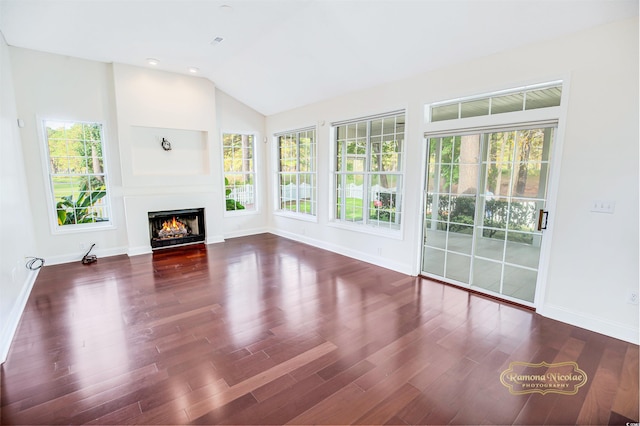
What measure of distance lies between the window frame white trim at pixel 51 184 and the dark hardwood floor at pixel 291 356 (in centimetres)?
127

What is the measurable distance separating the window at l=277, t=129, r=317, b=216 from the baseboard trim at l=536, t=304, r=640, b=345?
166 inches

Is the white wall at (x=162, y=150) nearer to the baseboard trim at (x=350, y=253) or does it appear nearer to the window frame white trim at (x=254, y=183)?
the window frame white trim at (x=254, y=183)

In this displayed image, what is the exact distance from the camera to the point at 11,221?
10.8 ft

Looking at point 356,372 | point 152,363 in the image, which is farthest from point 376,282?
point 152,363

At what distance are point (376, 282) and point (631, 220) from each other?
2616 millimetres

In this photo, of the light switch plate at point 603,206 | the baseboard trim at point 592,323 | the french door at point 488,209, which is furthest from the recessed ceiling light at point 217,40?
the baseboard trim at point 592,323

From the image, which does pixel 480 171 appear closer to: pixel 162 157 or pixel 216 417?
pixel 216 417

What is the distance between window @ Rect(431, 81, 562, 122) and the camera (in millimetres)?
3084

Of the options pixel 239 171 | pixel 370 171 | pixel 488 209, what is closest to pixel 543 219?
pixel 488 209

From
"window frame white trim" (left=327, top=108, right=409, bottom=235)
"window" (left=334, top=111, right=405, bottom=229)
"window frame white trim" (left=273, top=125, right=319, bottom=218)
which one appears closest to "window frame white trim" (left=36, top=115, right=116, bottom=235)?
"window frame white trim" (left=273, top=125, right=319, bottom=218)

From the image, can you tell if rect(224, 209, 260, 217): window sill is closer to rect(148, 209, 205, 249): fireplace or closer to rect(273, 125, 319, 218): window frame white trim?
rect(273, 125, 319, 218): window frame white trim

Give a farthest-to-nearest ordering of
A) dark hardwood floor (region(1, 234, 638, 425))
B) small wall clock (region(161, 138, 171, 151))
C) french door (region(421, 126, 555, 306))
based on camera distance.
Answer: small wall clock (region(161, 138, 171, 151))
french door (region(421, 126, 555, 306))
dark hardwood floor (region(1, 234, 638, 425))

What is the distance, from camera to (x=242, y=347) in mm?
2600

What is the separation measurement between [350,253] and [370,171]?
4.89 feet
